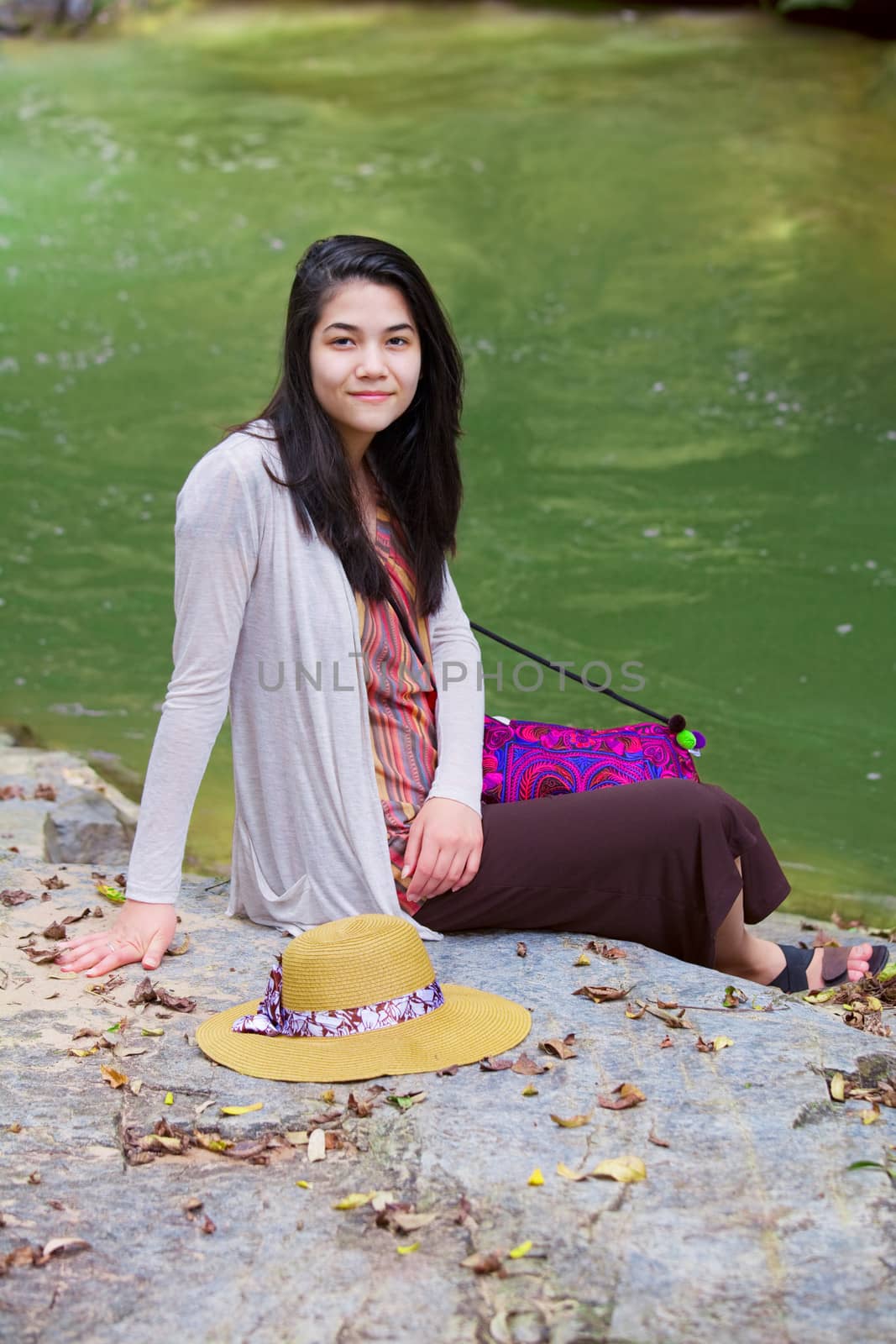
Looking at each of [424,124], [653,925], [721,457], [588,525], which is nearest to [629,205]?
[424,124]

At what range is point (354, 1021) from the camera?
216 cm

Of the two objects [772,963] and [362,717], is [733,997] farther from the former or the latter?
[362,717]

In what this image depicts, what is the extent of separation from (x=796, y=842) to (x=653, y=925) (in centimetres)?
185

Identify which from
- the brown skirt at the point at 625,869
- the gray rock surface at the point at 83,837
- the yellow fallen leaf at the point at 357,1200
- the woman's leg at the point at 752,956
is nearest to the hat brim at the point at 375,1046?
the yellow fallen leaf at the point at 357,1200

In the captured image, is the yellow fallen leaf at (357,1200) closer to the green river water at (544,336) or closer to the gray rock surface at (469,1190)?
the gray rock surface at (469,1190)

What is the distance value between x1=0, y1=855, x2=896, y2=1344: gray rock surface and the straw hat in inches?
1.4

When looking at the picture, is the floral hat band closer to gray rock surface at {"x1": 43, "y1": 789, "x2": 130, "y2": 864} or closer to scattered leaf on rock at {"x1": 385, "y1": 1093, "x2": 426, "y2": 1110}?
scattered leaf on rock at {"x1": 385, "y1": 1093, "x2": 426, "y2": 1110}

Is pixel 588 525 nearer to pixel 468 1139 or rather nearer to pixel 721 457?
pixel 721 457

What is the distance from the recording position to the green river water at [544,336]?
5305 millimetres

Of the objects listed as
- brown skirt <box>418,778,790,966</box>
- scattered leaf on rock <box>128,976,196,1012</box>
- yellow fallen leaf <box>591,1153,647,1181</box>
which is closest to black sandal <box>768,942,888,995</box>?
brown skirt <box>418,778,790,966</box>

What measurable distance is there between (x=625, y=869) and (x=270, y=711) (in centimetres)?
67

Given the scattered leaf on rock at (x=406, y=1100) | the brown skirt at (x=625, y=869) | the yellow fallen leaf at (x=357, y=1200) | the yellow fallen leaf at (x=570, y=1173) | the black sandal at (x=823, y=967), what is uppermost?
the brown skirt at (x=625, y=869)

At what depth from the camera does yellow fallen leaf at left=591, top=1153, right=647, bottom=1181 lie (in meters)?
1.84

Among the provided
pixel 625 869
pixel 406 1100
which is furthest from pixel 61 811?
pixel 406 1100
